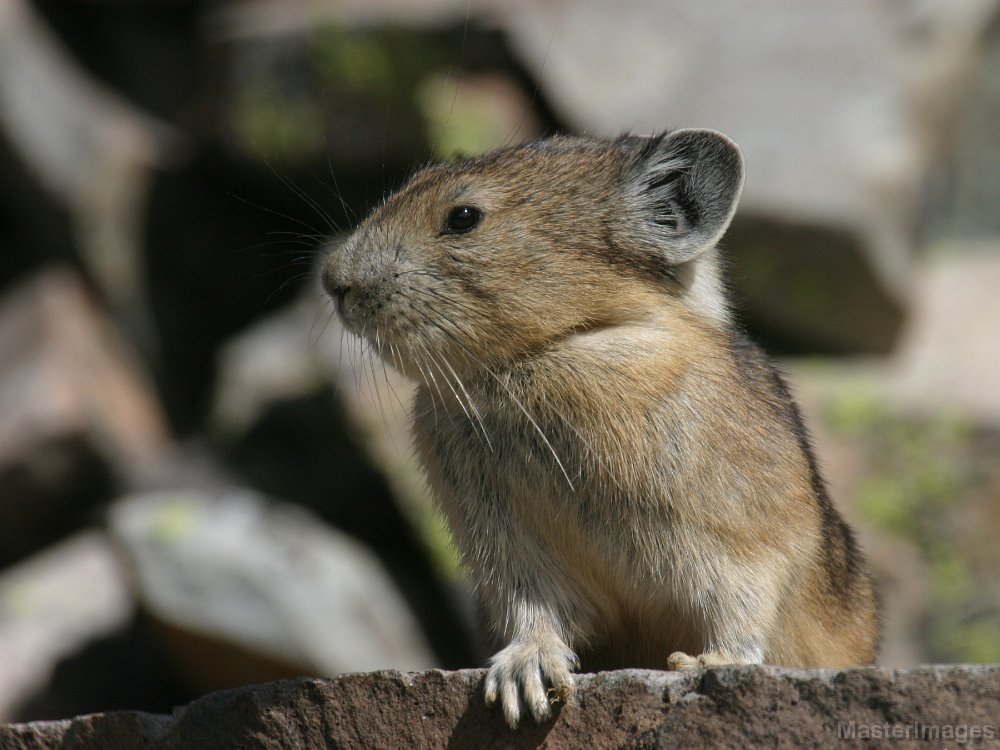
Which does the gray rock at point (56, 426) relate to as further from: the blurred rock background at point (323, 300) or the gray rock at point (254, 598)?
the gray rock at point (254, 598)

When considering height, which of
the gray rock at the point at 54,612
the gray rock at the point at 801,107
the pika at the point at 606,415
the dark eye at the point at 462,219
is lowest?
the gray rock at the point at 54,612

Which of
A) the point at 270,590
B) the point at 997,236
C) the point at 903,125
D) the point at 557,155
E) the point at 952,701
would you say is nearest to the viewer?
the point at 952,701

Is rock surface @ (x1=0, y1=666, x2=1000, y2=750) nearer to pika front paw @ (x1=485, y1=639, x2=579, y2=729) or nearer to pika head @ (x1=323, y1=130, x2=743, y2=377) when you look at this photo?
pika front paw @ (x1=485, y1=639, x2=579, y2=729)

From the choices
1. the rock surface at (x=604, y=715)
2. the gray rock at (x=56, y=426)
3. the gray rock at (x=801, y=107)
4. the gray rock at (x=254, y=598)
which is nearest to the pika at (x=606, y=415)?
the rock surface at (x=604, y=715)

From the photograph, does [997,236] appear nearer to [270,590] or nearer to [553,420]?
[270,590]

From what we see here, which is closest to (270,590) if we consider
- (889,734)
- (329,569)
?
(329,569)

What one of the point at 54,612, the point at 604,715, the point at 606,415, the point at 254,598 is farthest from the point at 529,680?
the point at 54,612

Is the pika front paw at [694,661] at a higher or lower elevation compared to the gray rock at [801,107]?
lower
